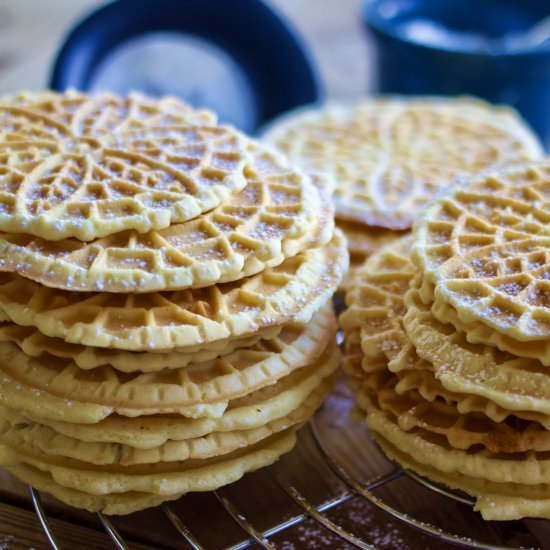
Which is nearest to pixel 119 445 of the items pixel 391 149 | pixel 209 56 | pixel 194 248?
pixel 194 248

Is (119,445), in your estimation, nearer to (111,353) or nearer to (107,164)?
(111,353)

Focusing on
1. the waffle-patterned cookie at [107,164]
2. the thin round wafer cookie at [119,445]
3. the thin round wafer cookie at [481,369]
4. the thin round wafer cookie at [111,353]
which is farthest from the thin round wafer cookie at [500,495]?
the waffle-patterned cookie at [107,164]

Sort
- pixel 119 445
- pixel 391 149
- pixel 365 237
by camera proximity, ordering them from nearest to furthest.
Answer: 1. pixel 119 445
2. pixel 365 237
3. pixel 391 149

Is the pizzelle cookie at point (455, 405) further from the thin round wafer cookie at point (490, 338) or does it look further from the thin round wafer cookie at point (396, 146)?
the thin round wafer cookie at point (396, 146)

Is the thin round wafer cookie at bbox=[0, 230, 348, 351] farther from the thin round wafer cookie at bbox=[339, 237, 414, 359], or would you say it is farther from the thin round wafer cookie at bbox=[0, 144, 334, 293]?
the thin round wafer cookie at bbox=[339, 237, 414, 359]

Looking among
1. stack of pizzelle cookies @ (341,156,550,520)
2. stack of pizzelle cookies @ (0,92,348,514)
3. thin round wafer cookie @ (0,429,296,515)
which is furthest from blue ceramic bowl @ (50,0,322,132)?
thin round wafer cookie @ (0,429,296,515)

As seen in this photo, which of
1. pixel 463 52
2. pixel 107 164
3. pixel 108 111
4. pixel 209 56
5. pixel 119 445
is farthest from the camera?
pixel 209 56

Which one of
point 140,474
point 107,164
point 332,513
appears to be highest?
point 107,164
